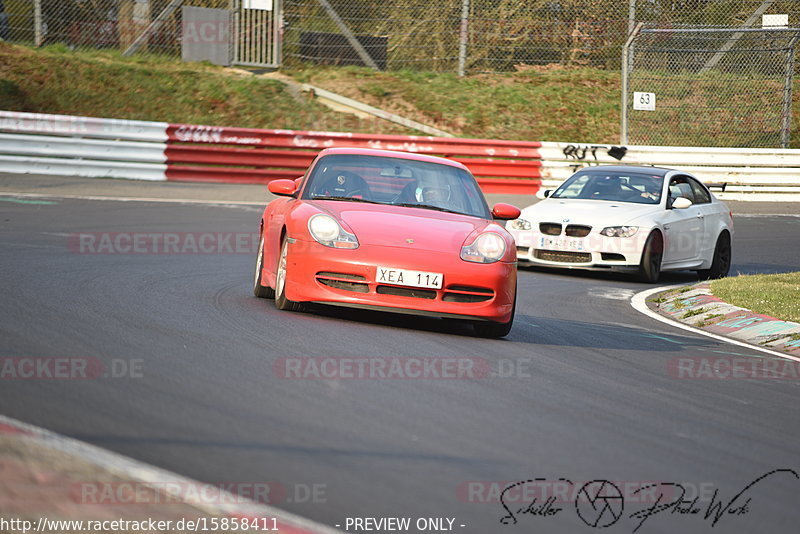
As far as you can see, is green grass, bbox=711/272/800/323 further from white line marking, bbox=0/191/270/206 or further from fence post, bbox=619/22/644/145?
fence post, bbox=619/22/644/145

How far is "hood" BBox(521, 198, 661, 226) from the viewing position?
14078mm

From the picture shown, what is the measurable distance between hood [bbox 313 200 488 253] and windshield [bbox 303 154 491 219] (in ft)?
0.63

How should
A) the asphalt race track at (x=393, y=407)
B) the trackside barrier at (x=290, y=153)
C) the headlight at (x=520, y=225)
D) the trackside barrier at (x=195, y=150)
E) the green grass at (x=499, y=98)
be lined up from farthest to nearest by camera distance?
the green grass at (x=499, y=98) → the trackside barrier at (x=290, y=153) → the trackside barrier at (x=195, y=150) → the headlight at (x=520, y=225) → the asphalt race track at (x=393, y=407)

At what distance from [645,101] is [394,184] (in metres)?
15.2

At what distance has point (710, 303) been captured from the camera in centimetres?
1141

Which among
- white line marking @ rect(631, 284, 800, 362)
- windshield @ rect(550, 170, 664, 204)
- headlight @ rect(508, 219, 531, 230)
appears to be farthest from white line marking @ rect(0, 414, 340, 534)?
windshield @ rect(550, 170, 664, 204)

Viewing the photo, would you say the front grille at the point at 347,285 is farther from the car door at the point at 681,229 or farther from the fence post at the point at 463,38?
the fence post at the point at 463,38

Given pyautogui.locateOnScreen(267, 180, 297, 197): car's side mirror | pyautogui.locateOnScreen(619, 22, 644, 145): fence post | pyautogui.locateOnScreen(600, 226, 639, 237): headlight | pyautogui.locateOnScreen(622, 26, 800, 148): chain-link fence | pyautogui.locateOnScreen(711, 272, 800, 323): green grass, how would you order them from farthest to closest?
pyautogui.locateOnScreen(622, 26, 800, 148): chain-link fence
pyautogui.locateOnScreen(619, 22, 644, 145): fence post
pyautogui.locateOnScreen(600, 226, 639, 237): headlight
pyautogui.locateOnScreen(711, 272, 800, 323): green grass
pyautogui.locateOnScreen(267, 180, 297, 197): car's side mirror

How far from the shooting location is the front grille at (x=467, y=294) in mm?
8016

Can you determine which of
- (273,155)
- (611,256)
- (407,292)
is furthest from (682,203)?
(273,155)

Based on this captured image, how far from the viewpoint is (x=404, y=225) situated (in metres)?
8.27

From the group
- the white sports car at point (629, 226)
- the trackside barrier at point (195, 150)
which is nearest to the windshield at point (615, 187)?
the white sports car at point (629, 226)

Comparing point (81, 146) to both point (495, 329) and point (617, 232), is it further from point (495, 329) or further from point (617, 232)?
point (495, 329)
